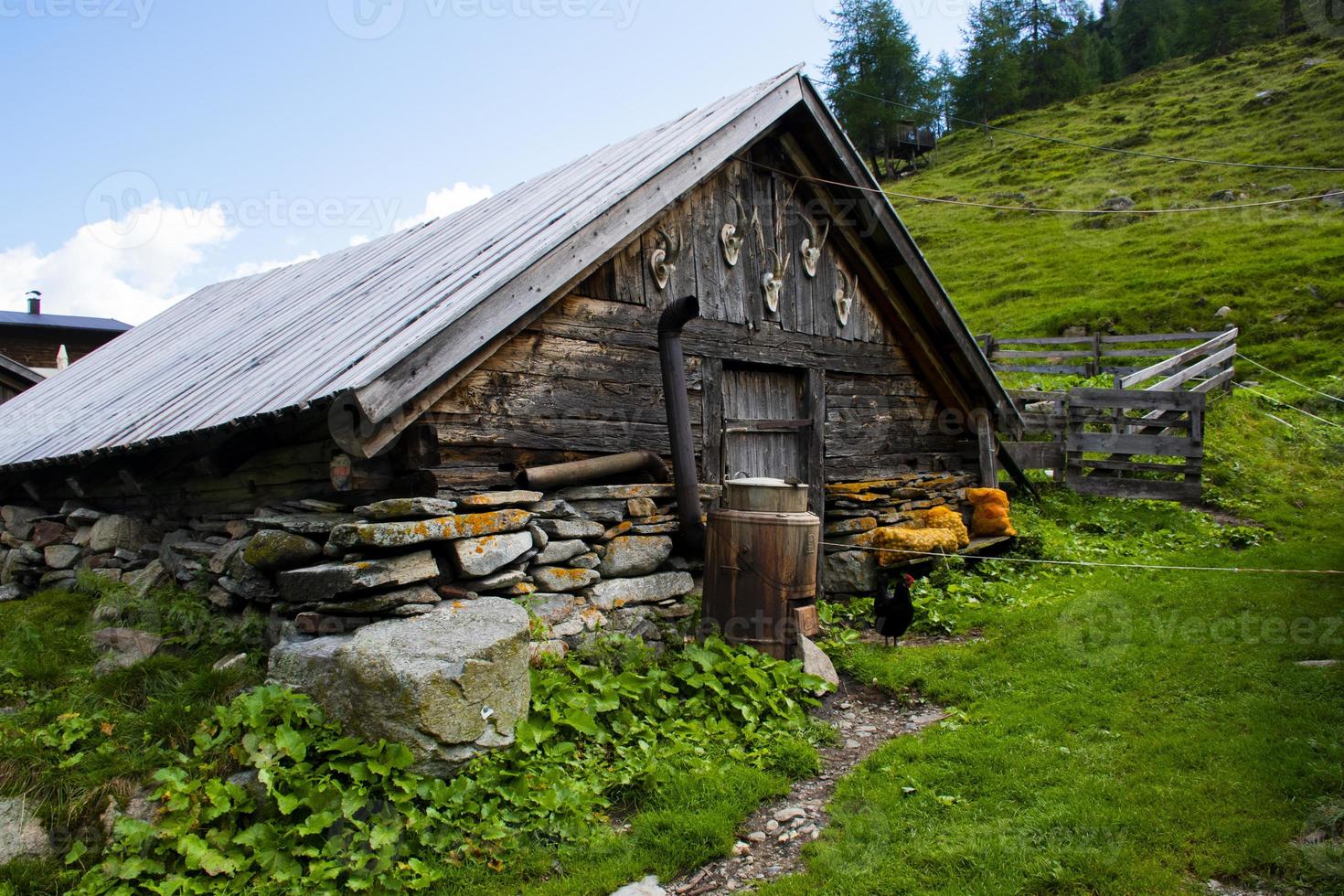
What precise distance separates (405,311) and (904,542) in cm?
548

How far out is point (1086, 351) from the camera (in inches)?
779

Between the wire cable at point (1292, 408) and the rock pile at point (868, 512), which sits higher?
the wire cable at point (1292, 408)

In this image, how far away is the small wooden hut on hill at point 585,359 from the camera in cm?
565

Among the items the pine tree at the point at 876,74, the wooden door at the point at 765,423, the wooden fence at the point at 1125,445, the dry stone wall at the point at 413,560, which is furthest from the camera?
the pine tree at the point at 876,74

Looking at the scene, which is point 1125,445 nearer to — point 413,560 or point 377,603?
point 413,560

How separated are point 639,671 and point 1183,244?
2757 cm

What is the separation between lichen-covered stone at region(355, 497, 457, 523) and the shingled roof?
2.03ft

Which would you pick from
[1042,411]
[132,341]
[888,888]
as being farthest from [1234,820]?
[132,341]

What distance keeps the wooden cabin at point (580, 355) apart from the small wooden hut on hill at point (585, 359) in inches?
0.9

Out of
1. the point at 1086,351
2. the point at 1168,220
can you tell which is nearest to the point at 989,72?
the point at 1168,220

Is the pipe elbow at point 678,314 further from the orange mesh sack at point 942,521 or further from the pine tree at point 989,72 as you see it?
the pine tree at point 989,72

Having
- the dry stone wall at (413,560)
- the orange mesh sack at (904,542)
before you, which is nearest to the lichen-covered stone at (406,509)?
the dry stone wall at (413,560)

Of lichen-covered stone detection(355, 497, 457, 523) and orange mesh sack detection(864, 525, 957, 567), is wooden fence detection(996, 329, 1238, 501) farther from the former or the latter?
lichen-covered stone detection(355, 497, 457, 523)

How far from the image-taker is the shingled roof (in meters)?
5.20
